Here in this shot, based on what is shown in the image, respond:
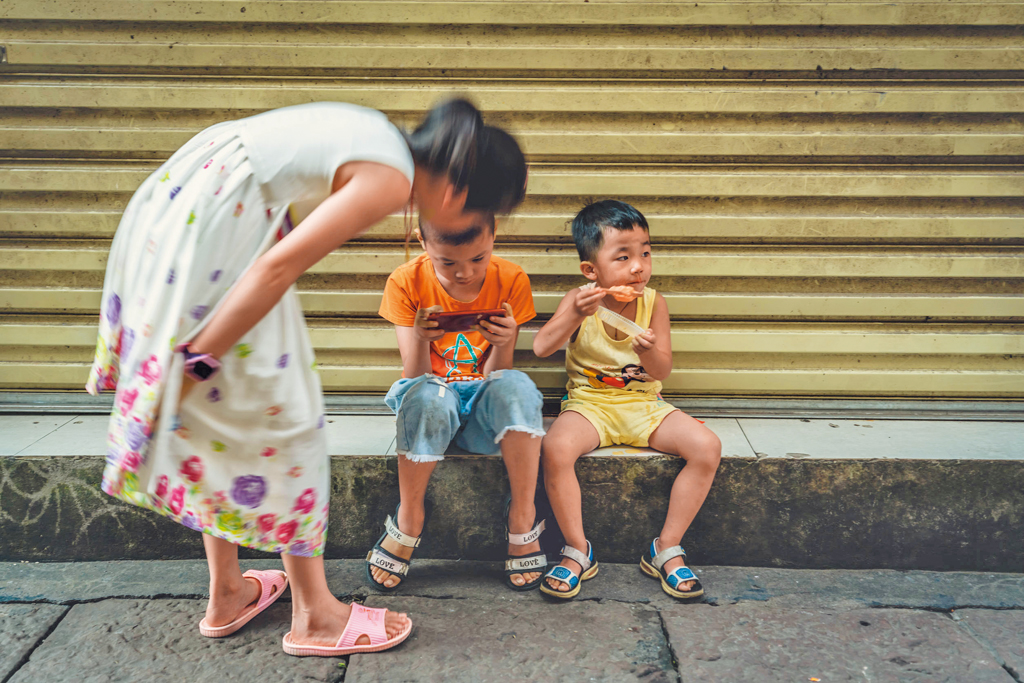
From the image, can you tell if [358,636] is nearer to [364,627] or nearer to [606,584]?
[364,627]

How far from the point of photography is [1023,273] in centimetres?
298

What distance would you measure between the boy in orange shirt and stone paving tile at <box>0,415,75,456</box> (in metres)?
1.51

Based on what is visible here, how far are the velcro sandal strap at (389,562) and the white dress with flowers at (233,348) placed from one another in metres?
0.62

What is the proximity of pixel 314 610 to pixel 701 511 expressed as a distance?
1439mm

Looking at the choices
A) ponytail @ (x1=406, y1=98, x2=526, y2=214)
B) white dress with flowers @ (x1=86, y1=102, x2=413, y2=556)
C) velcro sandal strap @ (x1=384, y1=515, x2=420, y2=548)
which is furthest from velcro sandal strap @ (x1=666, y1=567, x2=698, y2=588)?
ponytail @ (x1=406, y1=98, x2=526, y2=214)

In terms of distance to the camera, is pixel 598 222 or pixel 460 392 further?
pixel 598 222

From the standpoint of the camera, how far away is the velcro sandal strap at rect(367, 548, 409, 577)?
2.40 metres

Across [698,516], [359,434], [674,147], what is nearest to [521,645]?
[698,516]

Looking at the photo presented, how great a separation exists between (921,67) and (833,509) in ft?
6.32

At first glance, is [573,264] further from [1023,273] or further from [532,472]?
[1023,273]

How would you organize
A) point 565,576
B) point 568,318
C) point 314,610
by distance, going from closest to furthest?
point 314,610, point 565,576, point 568,318

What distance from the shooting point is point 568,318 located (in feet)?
8.41

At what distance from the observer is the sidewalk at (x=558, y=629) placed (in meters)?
1.96

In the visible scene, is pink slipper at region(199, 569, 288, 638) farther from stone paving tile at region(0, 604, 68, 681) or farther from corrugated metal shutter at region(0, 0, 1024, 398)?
corrugated metal shutter at region(0, 0, 1024, 398)
